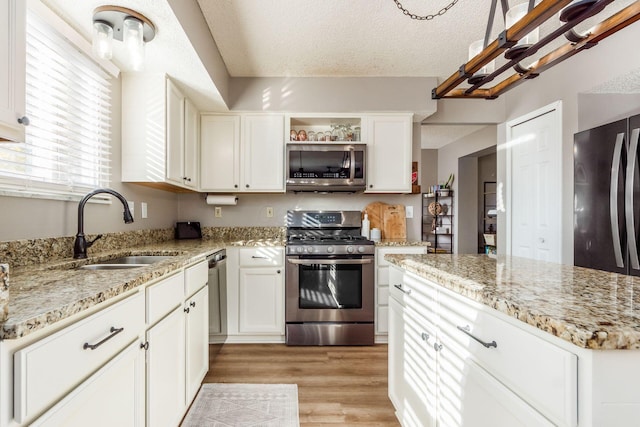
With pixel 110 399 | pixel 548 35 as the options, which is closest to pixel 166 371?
pixel 110 399

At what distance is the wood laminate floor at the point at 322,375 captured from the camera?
5.93 ft

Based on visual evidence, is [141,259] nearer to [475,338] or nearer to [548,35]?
[475,338]

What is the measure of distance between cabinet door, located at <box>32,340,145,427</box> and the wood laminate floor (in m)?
0.93

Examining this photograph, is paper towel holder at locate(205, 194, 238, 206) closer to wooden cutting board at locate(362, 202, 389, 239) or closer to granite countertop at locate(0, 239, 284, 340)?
wooden cutting board at locate(362, 202, 389, 239)

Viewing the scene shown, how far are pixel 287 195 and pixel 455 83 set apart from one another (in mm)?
2182

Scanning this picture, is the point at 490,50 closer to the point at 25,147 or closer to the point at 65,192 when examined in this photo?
the point at 25,147

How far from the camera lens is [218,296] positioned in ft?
8.24

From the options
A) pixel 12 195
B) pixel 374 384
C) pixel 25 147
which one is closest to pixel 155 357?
pixel 12 195

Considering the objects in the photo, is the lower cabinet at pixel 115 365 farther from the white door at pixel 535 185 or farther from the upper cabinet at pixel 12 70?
the white door at pixel 535 185

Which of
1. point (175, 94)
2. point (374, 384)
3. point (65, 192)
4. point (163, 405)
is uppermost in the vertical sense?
point (175, 94)

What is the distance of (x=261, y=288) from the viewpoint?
281 cm

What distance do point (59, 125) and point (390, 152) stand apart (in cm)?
250

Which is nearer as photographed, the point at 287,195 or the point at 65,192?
the point at 65,192

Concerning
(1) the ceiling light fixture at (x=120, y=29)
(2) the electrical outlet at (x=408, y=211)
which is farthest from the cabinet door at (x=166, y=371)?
(2) the electrical outlet at (x=408, y=211)
